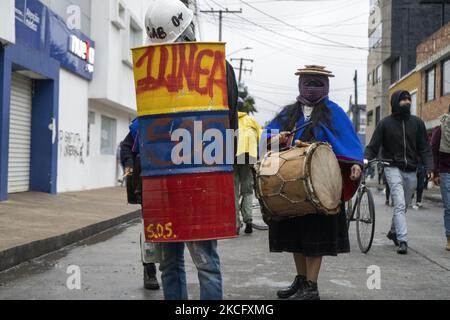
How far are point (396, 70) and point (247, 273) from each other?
132ft

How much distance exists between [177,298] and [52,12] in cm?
1321

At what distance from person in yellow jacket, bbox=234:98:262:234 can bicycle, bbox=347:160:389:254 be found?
4.66 ft

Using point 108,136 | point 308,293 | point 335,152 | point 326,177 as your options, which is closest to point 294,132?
point 335,152

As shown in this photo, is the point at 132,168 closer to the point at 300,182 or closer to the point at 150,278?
the point at 150,278

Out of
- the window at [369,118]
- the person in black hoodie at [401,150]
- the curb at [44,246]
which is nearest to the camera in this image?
the curb at [44,246]

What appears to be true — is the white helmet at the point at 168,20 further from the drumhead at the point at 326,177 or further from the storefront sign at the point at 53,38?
the storefront sign at the point at 53,38

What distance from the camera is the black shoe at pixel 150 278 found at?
16.5 ft

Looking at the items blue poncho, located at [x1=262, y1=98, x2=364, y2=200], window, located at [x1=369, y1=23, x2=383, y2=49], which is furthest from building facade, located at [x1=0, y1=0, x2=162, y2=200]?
window, located at [x1=369, y1=23, x2=383, y2=49]

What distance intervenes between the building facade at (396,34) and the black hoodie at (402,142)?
32629mm

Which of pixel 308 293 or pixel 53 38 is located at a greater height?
pixel 53 38

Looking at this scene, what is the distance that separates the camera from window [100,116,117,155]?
867 inches

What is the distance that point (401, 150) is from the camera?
737 centimetres

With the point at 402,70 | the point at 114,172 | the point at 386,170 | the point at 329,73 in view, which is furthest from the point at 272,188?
the point at 402,70

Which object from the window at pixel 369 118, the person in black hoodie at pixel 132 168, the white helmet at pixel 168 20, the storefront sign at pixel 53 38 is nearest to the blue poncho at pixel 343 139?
the person in black hoodie at pixel 132 168
